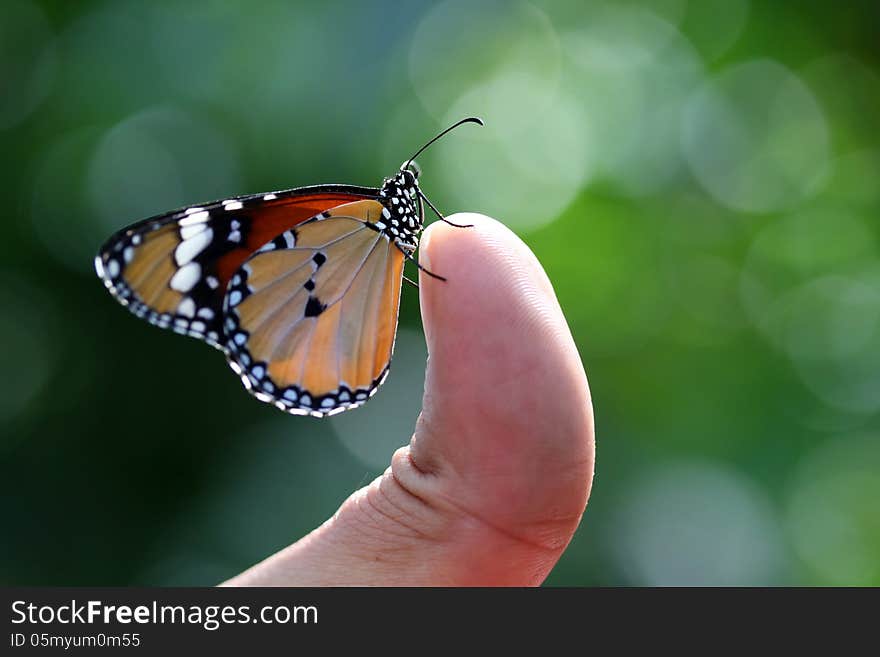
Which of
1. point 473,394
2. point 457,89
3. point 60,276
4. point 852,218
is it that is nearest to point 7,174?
point 60,276

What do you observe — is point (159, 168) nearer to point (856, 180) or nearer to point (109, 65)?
point (109, 65)

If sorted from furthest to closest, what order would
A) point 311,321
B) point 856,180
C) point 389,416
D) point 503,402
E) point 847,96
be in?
point 847,96
point 856,180
point 389,416
point 311,321
point 503,402

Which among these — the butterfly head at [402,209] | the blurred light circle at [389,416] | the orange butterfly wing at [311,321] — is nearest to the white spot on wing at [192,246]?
the orange butterfly wing at [311,321]

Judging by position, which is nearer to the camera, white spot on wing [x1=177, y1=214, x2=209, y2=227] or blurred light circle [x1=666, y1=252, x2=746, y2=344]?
white spot on wing [x1=177, y1=214, x2=209, y2=227]

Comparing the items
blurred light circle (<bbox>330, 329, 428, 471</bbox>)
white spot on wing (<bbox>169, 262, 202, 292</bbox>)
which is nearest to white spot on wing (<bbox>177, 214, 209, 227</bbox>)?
white spot on wing (<bbox>169, 262, 202, 292</bbox>)

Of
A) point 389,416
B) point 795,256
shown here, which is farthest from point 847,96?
point 389,416

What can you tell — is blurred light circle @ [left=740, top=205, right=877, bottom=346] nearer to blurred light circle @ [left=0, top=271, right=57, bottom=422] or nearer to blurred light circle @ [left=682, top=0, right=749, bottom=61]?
blurred light circle @ [left=682, top=0, right=749, bottom=61]
